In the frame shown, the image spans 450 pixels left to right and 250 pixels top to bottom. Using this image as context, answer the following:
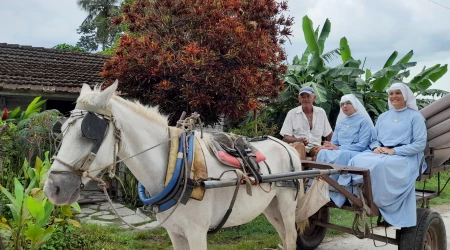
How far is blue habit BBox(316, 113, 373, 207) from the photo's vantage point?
388 centimetres

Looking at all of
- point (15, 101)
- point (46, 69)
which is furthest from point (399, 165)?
point (46, 69)

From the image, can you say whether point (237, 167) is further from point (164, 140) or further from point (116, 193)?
point (116, 193)

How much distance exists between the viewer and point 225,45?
534 cm

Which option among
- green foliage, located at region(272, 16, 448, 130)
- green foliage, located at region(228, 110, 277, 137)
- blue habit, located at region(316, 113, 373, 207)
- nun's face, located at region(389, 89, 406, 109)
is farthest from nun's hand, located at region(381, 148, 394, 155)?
green foliage, located at region(272, 16, 448, 130)

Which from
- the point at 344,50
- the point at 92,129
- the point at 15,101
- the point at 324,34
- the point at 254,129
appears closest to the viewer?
the point at 92,129

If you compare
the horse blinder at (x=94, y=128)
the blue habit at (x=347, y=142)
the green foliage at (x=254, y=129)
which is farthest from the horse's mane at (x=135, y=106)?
the green foliage at (x=254, y=129)

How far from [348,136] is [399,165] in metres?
0.75

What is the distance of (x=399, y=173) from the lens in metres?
3.57

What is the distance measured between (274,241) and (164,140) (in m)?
3.06

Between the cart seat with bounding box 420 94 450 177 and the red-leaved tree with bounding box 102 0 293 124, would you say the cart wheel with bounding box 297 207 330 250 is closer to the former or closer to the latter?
the cart seat with bounding box 420 94 450 177

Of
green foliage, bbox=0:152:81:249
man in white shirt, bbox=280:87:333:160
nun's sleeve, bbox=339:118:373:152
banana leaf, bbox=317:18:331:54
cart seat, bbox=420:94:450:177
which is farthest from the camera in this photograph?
banana leaf, bbox=317:18:331:54

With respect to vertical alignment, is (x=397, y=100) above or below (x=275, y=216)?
above

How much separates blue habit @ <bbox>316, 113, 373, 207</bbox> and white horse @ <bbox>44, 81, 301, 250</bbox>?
88 centimetres

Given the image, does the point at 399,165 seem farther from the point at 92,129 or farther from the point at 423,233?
the point at 92,129
